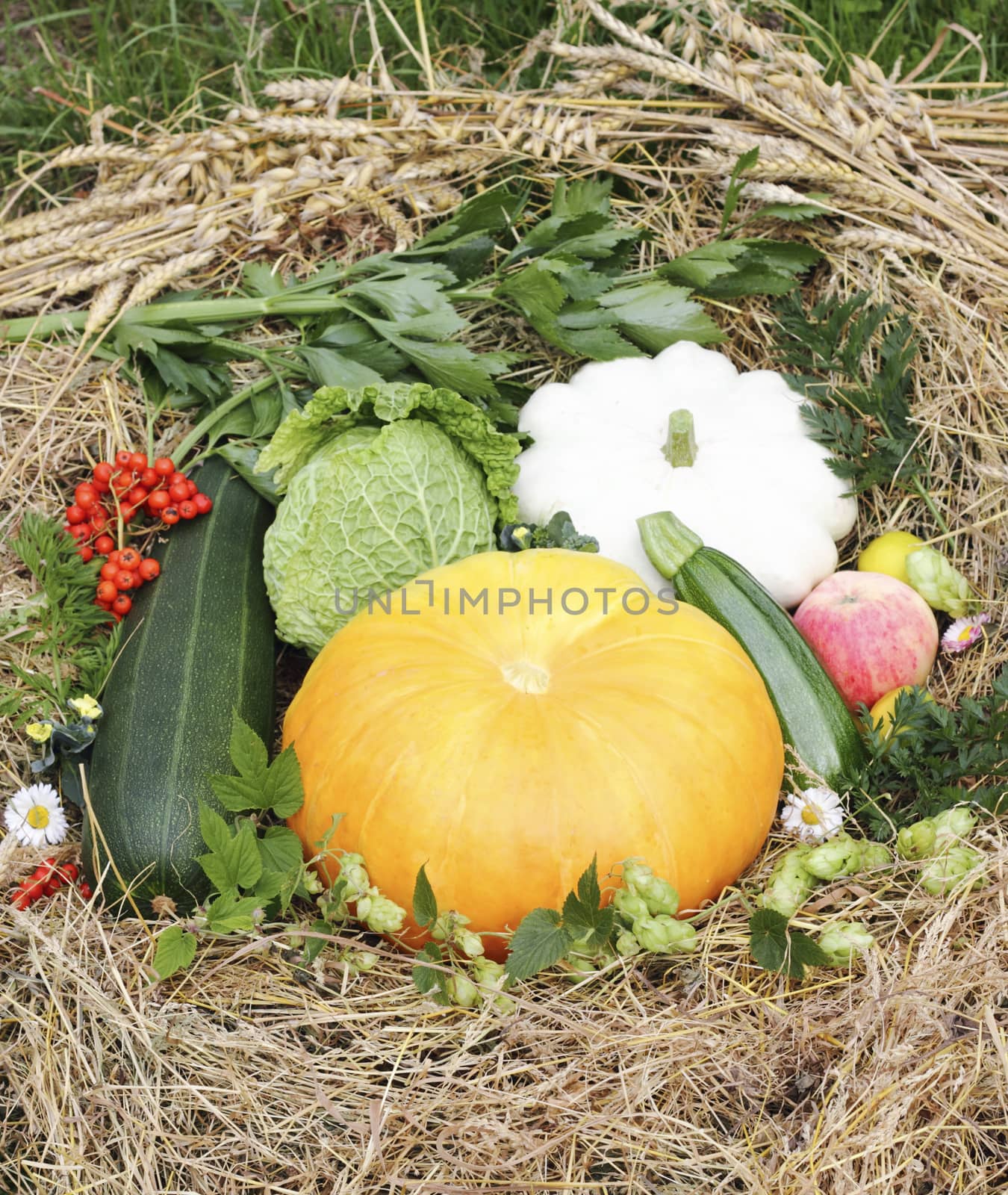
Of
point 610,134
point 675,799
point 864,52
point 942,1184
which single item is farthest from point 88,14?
point 942,1184

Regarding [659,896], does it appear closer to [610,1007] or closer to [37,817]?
[610,1007]

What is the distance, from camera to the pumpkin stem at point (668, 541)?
2.64 meters

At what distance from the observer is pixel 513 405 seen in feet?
10.6

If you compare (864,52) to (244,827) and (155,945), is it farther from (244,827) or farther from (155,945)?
(155,945)

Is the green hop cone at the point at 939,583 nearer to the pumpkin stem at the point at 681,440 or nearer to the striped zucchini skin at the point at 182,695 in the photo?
the pumpkin stem at the point at 681,440

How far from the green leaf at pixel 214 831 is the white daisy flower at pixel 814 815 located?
47.2 inches

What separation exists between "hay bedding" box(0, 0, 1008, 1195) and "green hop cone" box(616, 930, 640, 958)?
0.08m

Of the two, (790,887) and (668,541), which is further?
(668,541)

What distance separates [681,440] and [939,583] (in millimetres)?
755

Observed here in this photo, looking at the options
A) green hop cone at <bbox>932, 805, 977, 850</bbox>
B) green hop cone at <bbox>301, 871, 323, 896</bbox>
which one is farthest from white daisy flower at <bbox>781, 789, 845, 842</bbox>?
green hop cone at <bbox>301, 871, 323, 896</bbox>

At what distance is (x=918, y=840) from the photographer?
2.19m

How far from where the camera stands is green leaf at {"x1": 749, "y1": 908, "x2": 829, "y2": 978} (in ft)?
6.25

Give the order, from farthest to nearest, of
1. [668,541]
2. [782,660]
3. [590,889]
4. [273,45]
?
[273,45] < [668,541] < [782,660] < [590,889]

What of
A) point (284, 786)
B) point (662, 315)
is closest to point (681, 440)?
point (662, 315)
